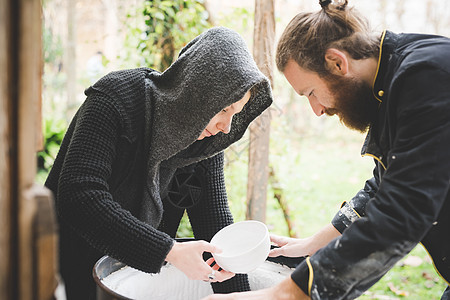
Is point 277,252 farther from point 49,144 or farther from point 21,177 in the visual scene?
point 49,144

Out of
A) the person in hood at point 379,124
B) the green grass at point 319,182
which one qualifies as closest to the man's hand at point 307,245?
the person in hood at point 379,124

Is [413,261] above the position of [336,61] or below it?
below

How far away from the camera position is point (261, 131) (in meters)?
2.45

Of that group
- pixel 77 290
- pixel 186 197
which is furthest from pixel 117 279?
pixel 186 197

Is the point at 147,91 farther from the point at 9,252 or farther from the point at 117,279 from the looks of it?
the point at 9,252

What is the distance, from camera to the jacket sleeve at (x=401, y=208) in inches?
37.9

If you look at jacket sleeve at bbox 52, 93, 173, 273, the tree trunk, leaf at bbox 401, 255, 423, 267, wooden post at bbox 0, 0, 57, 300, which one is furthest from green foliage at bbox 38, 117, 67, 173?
wooden post at bbox 0, 0, 57, 300

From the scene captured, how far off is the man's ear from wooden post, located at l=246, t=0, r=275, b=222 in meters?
1.01

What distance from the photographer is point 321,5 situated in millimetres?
1371

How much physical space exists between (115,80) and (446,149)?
91 cm

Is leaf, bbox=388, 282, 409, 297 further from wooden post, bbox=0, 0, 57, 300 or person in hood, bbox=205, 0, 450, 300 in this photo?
wooden post, bbox=0, 0, 57, 300

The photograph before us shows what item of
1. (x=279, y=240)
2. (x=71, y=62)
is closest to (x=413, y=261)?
(x=279, y=240)

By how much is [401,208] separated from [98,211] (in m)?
0.75

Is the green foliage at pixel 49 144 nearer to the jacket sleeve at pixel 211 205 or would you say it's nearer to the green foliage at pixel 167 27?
the green foliage at pixel 167 27
